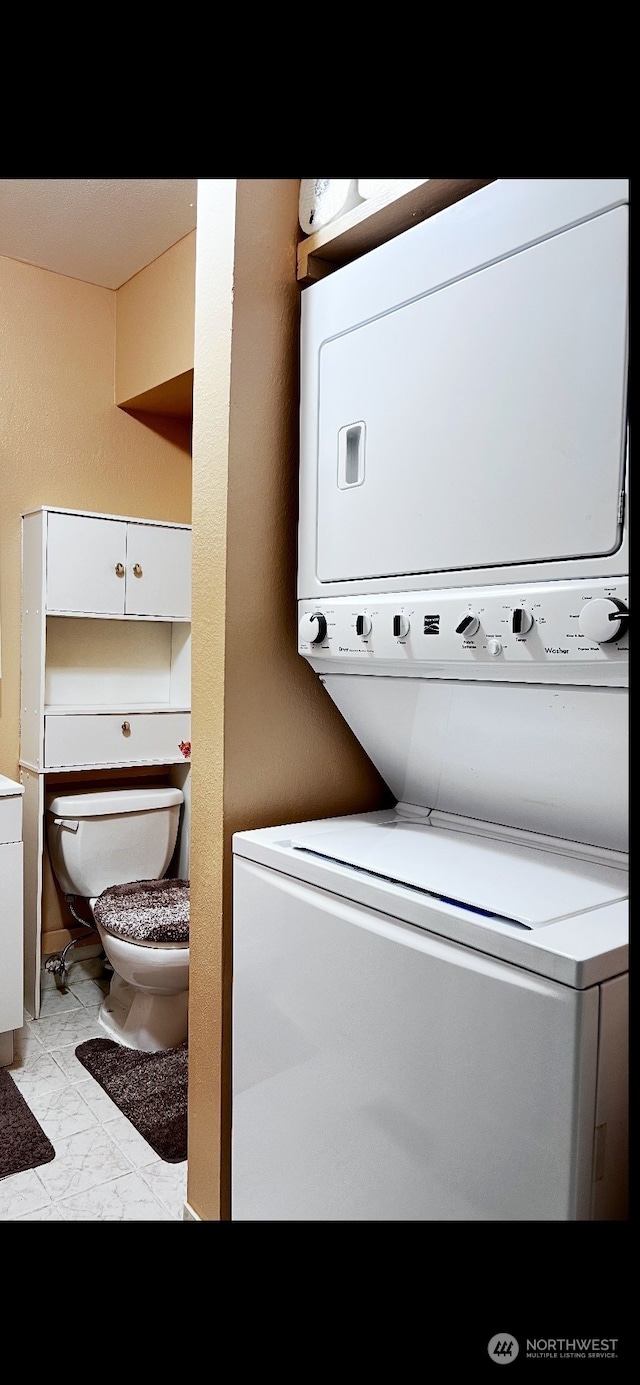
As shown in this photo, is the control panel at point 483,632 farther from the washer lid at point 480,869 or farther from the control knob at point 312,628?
the washer lid at point 480,869

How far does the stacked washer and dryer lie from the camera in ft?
3.09

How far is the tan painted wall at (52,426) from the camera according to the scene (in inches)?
115

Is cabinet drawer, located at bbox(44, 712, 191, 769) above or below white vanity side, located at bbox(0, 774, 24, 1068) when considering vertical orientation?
above

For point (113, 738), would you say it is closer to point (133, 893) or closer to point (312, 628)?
point (133, 893)

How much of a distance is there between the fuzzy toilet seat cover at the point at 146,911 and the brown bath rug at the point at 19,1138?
513 mm

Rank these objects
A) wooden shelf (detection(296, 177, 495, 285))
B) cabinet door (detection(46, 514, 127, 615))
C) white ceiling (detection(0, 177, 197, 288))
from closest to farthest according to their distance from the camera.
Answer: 1. wooden shelf (detection(296, 177, 495, 285))
2. white ceiling (detection(0, 177, 197, 288))
3. cabinet door (detection(46, 514, 127, 615))

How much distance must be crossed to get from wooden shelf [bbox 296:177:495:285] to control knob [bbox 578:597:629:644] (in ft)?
2.28

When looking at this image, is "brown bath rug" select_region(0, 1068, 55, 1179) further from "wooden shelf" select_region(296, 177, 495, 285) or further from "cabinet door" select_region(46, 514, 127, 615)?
"wooden shelf" select_region(296, 177, 495, 285)

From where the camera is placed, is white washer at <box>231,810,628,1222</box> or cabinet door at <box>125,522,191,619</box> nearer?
white washer at <box>231,810,628,1222</box>

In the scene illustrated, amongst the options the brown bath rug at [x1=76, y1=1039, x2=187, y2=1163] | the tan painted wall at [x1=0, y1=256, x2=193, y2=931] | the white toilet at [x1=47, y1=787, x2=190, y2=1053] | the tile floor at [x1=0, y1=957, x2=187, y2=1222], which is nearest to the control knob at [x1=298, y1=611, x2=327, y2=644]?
the tile floor at [x1=0, y1=957, x2=187, y2=1222]

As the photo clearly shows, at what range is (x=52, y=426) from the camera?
301 centimetres

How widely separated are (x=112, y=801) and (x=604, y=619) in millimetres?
2332

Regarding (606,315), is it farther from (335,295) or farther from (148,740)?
(148,740)
